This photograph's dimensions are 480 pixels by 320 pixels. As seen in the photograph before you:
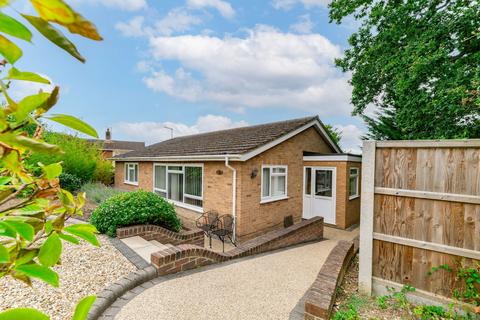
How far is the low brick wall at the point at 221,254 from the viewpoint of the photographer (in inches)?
181

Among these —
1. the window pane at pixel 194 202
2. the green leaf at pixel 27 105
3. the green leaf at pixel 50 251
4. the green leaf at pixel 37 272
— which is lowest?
the window pane at pixel 194 202

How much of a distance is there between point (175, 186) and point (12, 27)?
10.9m

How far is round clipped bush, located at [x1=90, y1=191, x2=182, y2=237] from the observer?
20.9ft

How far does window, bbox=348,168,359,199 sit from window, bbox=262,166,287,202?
9.90ft

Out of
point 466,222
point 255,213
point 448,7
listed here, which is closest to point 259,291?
point 466,222

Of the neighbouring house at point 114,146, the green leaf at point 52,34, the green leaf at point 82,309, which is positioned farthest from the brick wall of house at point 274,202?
the neighbouring house at point 114,146

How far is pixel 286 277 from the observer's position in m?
4.81

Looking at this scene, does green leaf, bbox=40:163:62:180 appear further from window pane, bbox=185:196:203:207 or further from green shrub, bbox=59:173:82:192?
green shrub, bbox=59:173:82:192

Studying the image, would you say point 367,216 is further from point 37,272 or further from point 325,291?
point 37,272

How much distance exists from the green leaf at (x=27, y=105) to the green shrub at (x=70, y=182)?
15099 mm

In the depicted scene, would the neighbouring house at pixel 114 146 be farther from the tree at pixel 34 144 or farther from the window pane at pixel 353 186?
the tree at pixel 34 144

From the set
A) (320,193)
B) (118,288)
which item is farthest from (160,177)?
(118,288)

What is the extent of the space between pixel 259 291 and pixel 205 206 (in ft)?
17.3

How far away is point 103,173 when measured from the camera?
59.4 feet
